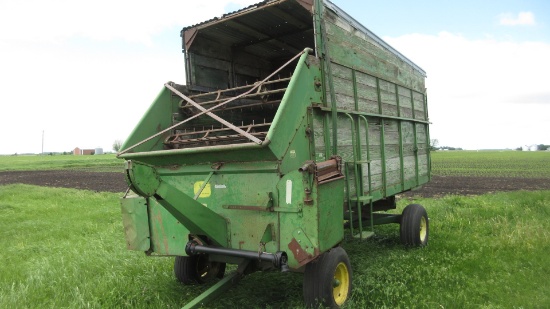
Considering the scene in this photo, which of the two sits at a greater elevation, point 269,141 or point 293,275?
point 269,141

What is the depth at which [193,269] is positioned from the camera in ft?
16.3

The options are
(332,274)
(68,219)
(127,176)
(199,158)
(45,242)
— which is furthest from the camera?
(68,219)

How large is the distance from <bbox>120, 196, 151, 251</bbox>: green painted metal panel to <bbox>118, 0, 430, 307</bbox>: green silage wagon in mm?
11

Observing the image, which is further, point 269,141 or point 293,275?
point 293,275

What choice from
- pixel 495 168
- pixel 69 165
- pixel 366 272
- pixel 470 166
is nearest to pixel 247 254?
pixel 366 272

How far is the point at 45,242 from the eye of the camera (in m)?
7.82

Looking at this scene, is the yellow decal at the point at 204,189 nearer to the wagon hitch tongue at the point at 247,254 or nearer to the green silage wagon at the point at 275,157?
the green silage wagon at the point at 275,157

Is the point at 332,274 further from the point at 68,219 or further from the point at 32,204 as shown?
the point at 32,204

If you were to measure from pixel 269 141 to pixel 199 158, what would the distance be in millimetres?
1031

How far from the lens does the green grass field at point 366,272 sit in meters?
4.25

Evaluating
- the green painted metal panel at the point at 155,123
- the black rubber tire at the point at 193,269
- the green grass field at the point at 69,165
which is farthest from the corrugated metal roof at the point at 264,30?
the green grass field at the point at 69,165

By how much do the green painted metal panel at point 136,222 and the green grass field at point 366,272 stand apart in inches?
23.0

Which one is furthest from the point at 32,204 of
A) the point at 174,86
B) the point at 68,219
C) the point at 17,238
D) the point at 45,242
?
the point at 174,86

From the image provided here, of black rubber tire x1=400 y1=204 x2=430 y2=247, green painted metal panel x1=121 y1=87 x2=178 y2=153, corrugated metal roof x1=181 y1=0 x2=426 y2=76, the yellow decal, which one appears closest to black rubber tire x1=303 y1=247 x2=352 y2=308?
the yellow decal
